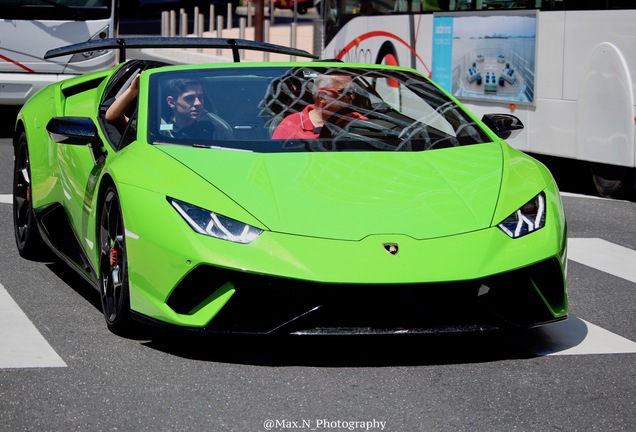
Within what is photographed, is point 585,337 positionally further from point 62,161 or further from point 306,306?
point 62,161

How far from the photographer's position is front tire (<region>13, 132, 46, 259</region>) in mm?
7902

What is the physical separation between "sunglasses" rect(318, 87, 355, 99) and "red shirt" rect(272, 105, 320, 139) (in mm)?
295

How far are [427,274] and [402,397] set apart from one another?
531 mm

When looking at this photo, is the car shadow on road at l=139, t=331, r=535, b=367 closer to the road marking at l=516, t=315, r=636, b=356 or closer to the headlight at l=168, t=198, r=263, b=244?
the road marking at l=516, t=315, r=636, b=356

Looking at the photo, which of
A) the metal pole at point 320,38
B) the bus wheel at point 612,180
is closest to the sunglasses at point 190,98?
the bus wheel at point 612,180

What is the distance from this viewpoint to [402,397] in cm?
505

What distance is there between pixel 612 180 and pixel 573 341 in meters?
6.50

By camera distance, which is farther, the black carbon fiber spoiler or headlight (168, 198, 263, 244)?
the black carbon fiber spoiler

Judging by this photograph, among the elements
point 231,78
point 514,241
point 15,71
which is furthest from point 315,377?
point 15,71

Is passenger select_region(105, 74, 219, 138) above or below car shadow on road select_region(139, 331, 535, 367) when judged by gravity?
above

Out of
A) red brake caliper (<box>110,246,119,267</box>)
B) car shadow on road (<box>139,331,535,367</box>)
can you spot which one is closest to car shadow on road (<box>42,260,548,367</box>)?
car shadow on road (<box>139,331,535,367</box>)

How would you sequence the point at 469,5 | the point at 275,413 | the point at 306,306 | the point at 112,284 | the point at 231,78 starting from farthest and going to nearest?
the point at 469,5, the point at 231,78, the point at 112,284, the point at 306,306, the point at 275,413

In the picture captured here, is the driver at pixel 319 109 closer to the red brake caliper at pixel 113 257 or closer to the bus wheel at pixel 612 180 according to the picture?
the red brake caliper at pixel 113 257

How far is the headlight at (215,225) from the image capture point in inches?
211
